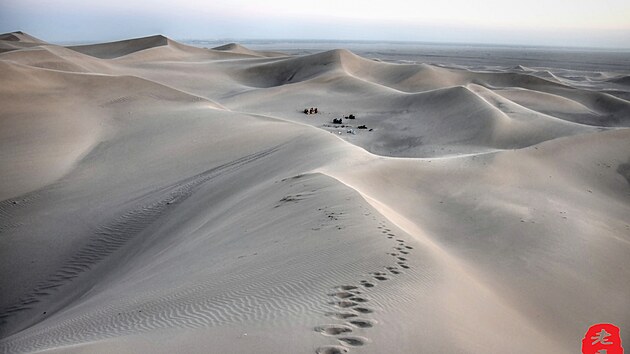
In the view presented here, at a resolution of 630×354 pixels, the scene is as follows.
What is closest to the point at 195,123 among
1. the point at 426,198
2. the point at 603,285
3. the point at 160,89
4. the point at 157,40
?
the point at 160,89

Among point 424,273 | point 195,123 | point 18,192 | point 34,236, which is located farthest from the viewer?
point 195,123

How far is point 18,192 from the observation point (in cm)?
992

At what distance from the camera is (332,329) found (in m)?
3.18

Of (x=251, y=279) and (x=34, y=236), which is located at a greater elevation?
(x=251, y=279)

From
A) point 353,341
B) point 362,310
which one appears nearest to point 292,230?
point 362,310

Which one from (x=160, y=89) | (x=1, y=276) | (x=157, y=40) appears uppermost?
(x=157, y=40)

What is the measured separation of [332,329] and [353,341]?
193mm

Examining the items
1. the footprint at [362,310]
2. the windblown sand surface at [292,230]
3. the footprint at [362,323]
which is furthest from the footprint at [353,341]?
the footprint at [362,310]

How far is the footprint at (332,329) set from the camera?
3.13 m

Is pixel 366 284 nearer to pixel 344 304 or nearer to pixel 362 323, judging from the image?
pixel 344 304

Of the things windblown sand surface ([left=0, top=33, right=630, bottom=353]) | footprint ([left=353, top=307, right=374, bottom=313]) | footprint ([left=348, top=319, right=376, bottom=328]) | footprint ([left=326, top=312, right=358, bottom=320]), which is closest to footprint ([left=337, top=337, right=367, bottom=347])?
windblown sand surface ([left=0, top=33, right=630, bottom=353])

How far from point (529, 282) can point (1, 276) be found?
293 inches

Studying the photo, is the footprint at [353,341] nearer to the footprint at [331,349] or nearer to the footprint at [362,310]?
the footprint at [331,349]

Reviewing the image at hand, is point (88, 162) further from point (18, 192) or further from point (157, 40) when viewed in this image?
point (157, 40)
